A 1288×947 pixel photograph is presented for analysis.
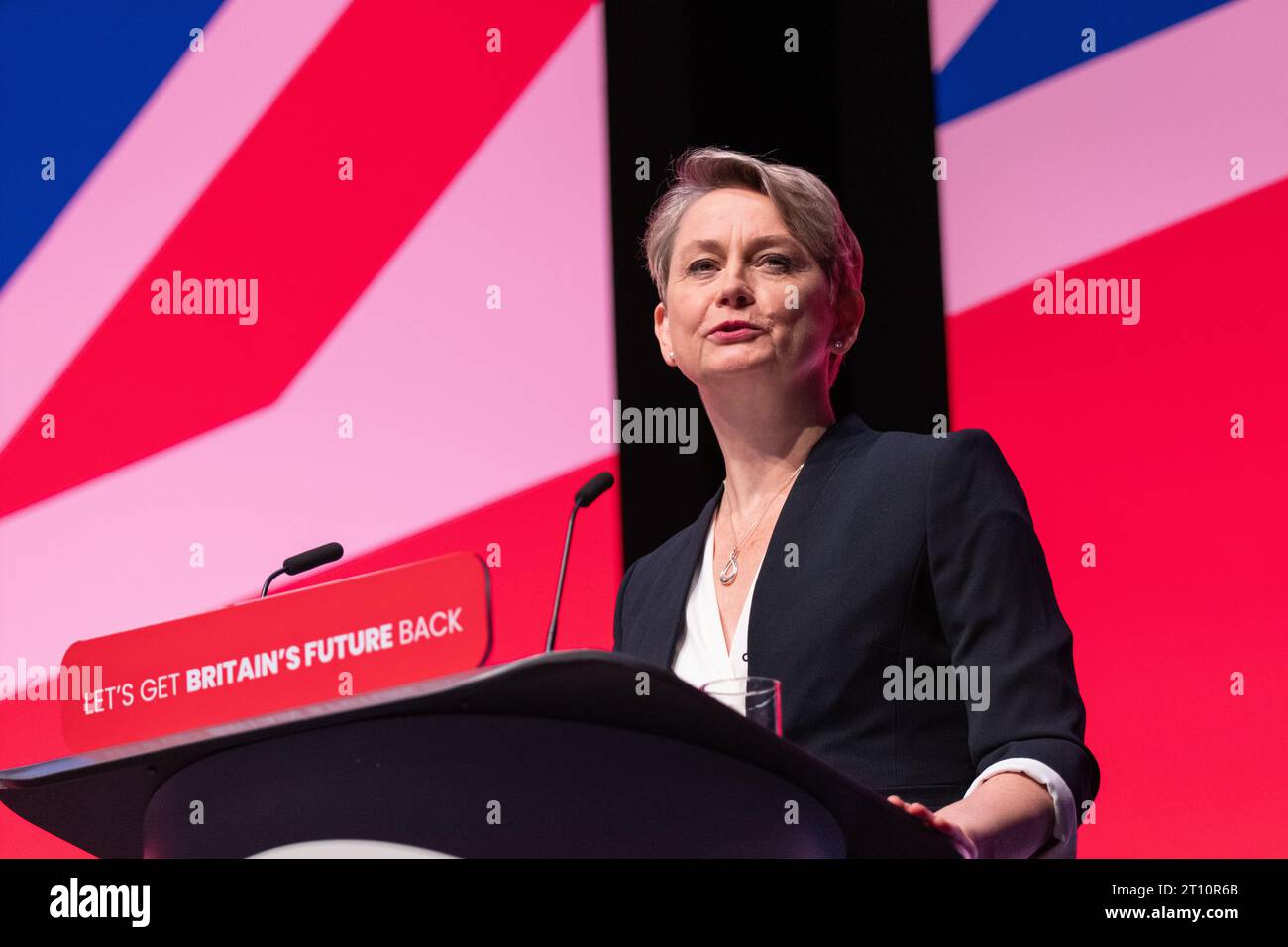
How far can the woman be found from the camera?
1.51m

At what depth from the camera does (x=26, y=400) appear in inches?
128

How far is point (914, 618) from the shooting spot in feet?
5.51

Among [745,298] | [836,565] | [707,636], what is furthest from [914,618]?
[745,298]

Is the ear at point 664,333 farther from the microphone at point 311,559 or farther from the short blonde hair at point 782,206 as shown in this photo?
the microphone at point 311,559

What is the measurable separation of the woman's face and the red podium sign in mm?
1048

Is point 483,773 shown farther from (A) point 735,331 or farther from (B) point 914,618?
(A) point 735,331

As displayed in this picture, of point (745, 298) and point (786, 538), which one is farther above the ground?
point (745, 298)

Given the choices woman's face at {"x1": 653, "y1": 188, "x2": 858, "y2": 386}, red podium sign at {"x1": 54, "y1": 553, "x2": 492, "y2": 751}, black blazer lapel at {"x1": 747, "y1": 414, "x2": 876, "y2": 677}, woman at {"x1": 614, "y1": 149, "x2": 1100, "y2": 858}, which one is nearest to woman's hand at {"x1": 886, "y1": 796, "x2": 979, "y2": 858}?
woman at {"x1": 614, "y1": 149, "x2": 1100, "y2": 858}

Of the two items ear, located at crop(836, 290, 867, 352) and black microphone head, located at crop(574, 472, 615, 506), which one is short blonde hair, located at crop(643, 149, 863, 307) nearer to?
ear, located at crop(836, 290, 867, 352)

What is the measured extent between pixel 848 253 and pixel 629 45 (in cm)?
140

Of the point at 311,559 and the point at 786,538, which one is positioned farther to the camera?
the point at 786,538

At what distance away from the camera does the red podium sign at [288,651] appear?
943 millimetres

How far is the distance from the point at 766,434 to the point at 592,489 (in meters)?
0.32

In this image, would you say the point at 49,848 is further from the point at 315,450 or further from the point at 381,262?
the point at 381,262
